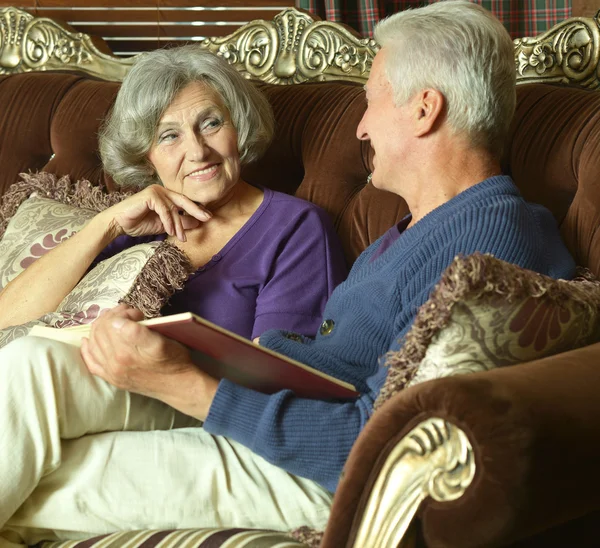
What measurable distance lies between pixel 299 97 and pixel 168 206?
40 centimetres

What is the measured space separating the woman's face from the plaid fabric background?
738 mm

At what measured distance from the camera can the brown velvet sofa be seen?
838mm

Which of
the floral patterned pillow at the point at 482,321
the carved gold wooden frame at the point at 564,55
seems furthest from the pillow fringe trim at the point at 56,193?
the floral patterned pillow at the point at 482,321

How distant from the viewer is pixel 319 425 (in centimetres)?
111

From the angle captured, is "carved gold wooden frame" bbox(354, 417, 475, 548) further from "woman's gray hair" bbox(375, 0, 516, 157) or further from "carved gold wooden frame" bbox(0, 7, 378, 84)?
"carved gold wooden frame" bbox(0, 7, 378, 84)

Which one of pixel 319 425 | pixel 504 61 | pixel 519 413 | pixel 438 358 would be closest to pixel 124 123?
pixel 504 61

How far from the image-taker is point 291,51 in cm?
202

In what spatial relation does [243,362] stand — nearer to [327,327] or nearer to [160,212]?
[327,327]

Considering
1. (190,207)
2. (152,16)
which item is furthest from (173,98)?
(152,16)

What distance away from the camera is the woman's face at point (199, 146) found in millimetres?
1699

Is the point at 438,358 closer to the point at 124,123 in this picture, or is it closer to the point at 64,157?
the point at 124,123

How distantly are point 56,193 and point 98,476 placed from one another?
973mm

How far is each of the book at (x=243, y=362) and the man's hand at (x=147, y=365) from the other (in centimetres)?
2

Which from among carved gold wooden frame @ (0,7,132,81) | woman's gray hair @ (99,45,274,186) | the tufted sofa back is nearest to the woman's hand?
woman's gray hair @ (99,45,274,186)
